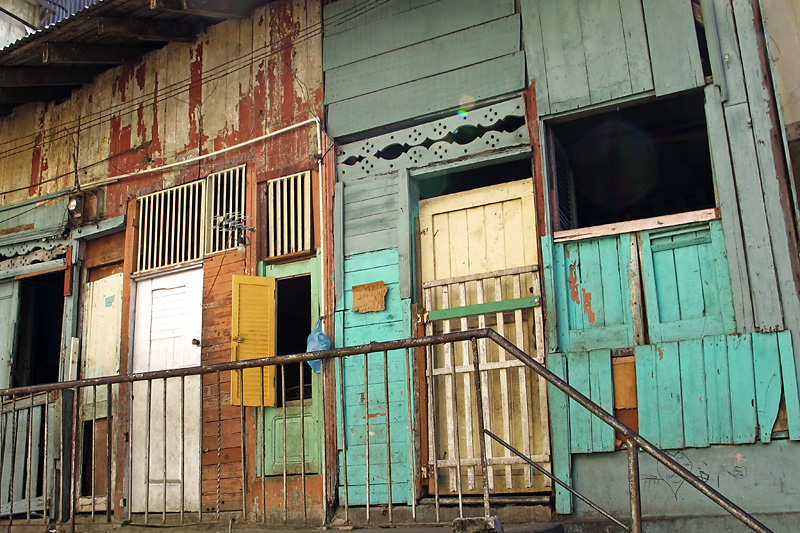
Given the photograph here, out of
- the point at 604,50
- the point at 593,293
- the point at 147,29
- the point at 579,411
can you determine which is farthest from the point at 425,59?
the point at 579,411

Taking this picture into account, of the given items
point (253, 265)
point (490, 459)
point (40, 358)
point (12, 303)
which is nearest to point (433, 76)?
point (253, 265)

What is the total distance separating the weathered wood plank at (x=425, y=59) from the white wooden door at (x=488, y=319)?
49.9 inches

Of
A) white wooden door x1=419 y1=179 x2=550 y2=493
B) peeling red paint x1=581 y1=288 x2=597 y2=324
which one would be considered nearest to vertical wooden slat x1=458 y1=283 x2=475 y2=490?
white wooden door x1=419 y1=179 x2=550 y2=493

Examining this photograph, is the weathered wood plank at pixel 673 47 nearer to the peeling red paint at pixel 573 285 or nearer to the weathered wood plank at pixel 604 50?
the weathered wood plank at pixel 604 50

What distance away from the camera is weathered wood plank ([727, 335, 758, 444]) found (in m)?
5.43

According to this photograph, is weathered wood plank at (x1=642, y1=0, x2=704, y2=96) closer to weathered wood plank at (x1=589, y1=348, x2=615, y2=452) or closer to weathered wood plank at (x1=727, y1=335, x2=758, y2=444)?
weathered wood plank at (x1=727, y1=335, x2=758, y2=444)

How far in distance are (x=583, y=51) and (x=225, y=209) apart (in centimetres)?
428

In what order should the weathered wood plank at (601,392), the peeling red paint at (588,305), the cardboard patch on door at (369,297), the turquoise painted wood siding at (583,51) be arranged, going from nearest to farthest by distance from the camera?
1. the weathered wood plank at (601,392)
2. the peeling red paint at (588,305)
3. the turquoise painted wood siding at (583,51)
4. the cardboard patch on door at (369,297)

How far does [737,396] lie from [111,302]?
723 cm

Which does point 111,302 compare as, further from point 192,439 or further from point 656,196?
point 656,196

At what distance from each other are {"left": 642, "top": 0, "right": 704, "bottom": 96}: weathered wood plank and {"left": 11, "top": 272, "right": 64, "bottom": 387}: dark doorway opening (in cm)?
804

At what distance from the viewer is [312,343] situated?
7.36m

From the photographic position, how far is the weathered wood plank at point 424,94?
275 inches

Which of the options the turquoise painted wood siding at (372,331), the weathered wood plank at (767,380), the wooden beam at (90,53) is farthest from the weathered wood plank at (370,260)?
the wooden beam at (90,53)
